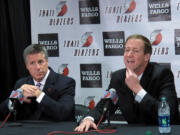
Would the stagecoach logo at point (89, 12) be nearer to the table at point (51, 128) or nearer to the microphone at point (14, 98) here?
the microphone at point (14, 98)

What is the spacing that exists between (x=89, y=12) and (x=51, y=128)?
258 centimetres

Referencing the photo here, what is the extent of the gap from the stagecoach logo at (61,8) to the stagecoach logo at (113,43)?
0.73 m

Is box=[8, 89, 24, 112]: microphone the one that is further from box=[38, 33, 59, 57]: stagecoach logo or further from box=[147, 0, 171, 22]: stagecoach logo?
box=[147, 0, 171, 22]: stagecoach logo

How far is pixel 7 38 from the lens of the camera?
616 cm

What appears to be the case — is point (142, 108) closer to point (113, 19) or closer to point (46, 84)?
point (46, 84)

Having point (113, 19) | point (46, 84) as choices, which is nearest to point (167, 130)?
point (46, 84)

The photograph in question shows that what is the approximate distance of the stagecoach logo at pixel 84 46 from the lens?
5.59 m

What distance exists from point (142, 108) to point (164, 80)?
395 mm

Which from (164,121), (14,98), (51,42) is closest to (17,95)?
(14,98)

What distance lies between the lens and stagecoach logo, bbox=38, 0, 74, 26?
5758 mm

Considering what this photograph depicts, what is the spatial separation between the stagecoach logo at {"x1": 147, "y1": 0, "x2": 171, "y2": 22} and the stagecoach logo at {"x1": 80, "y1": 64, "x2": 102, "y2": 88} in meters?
1.02

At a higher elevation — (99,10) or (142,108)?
(99,10)

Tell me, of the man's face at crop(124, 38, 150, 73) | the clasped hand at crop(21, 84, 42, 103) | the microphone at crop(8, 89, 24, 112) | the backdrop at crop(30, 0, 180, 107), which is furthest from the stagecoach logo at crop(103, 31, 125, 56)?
the microphone at crop(8, 89, 24, 112)

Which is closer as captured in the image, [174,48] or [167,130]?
[167,130]
